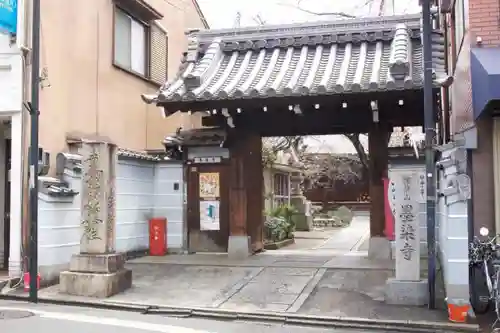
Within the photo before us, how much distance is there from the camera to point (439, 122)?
57.3 ft

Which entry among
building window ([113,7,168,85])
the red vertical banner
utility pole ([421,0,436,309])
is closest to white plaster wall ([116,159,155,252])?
building window ([113,7,168,85])

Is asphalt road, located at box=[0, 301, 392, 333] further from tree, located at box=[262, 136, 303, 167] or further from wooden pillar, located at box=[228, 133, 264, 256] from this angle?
tree, located at box=[262, 136, 303, 167]

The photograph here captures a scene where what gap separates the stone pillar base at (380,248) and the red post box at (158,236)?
570 centimetres

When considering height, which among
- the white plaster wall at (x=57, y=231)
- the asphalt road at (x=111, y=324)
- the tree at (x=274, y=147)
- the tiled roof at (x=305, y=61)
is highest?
the tiled roof at (x=305, y=61)

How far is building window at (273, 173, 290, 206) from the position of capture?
26359 mm

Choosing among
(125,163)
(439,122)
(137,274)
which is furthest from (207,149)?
(439,122)

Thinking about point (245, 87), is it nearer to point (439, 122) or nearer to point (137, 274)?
point (137, 274)

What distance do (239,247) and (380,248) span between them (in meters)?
3.62

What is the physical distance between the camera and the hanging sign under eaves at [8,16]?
37.2 ft

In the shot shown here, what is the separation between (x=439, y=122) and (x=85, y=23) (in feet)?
35.3

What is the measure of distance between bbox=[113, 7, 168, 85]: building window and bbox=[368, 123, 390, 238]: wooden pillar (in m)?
7.57

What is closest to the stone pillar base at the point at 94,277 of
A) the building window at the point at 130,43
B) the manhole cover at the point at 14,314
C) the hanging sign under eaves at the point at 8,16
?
the manhole cover at the point at 14,314

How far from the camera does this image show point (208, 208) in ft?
51.7

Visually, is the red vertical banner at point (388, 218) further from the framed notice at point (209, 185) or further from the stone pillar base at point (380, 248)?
the framed notice at point (209, 185)
